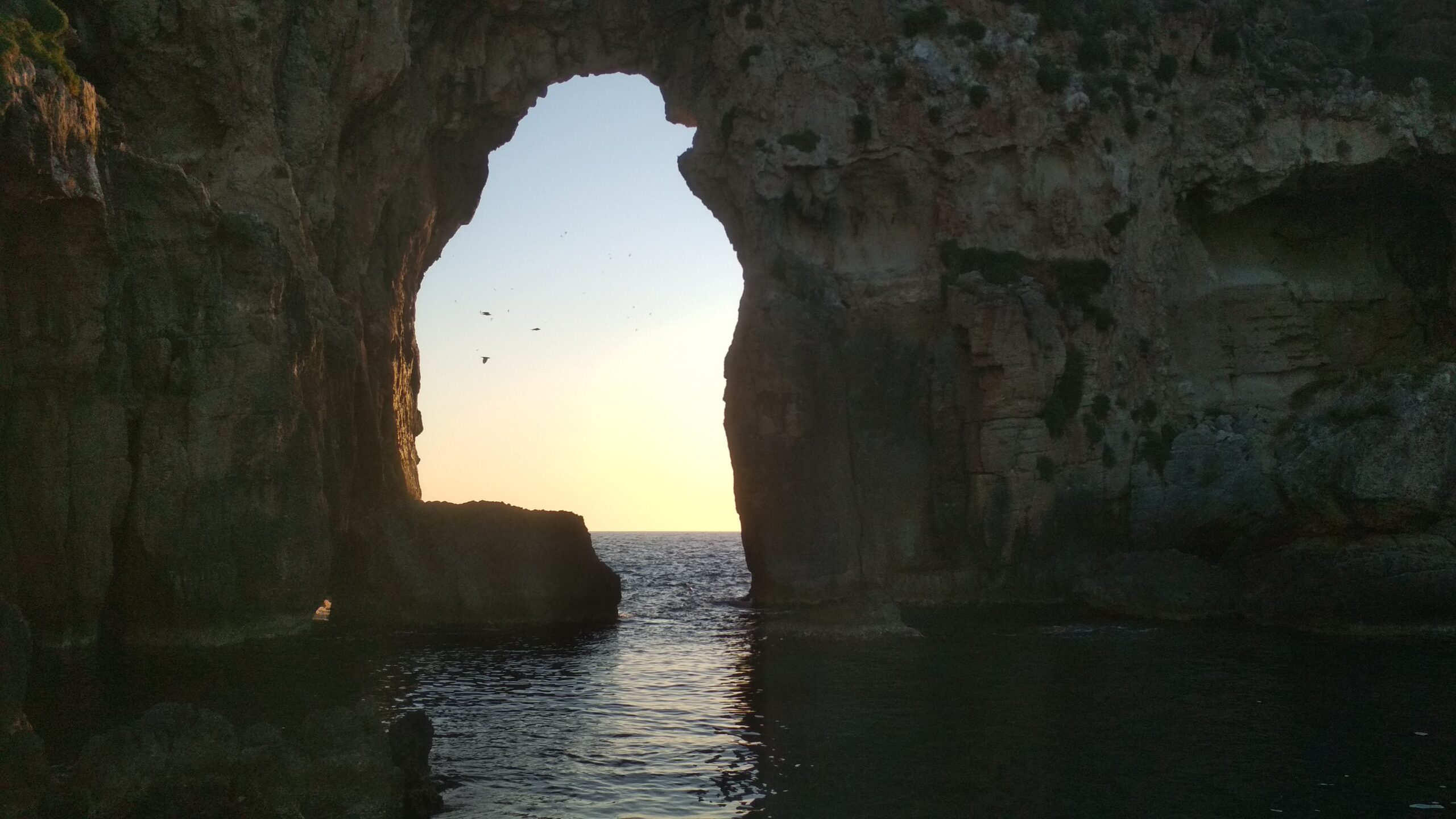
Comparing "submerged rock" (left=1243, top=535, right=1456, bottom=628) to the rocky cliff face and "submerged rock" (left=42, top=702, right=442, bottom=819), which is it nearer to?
the rocky cliff face

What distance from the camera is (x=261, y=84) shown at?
122ft

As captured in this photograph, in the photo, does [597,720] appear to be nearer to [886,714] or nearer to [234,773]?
[886,714]

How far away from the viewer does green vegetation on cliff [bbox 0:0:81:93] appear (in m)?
23.3

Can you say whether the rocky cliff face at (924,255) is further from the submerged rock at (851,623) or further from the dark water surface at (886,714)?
the dark water surface at (886,714)

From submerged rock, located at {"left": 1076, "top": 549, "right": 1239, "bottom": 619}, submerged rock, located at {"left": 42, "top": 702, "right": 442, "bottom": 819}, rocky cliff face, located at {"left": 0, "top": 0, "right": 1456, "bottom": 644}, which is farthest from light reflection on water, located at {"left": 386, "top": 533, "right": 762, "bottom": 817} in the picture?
submerged rock, located at {"left": 1076, "top": 549, "right": 1239, "bottom": 619}

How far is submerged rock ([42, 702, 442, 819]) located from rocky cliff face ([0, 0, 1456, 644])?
16.5 metres

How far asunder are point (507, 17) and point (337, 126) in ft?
35.8

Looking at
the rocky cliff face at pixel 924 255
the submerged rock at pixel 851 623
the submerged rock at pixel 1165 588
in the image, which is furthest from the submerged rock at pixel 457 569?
the submerged rock at pixel 1165 588

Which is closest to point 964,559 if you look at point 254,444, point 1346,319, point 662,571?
point 1346,319

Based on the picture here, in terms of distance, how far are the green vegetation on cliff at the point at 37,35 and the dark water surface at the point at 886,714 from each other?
1177cm

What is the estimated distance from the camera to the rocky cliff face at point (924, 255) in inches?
1406

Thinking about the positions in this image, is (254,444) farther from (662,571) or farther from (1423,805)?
(662,571)

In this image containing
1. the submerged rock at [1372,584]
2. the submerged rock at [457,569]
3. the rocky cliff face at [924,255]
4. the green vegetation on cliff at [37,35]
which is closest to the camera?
the green vegetation on cliff at [37,35]

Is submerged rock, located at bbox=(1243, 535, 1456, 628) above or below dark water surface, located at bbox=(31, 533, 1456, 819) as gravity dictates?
above
